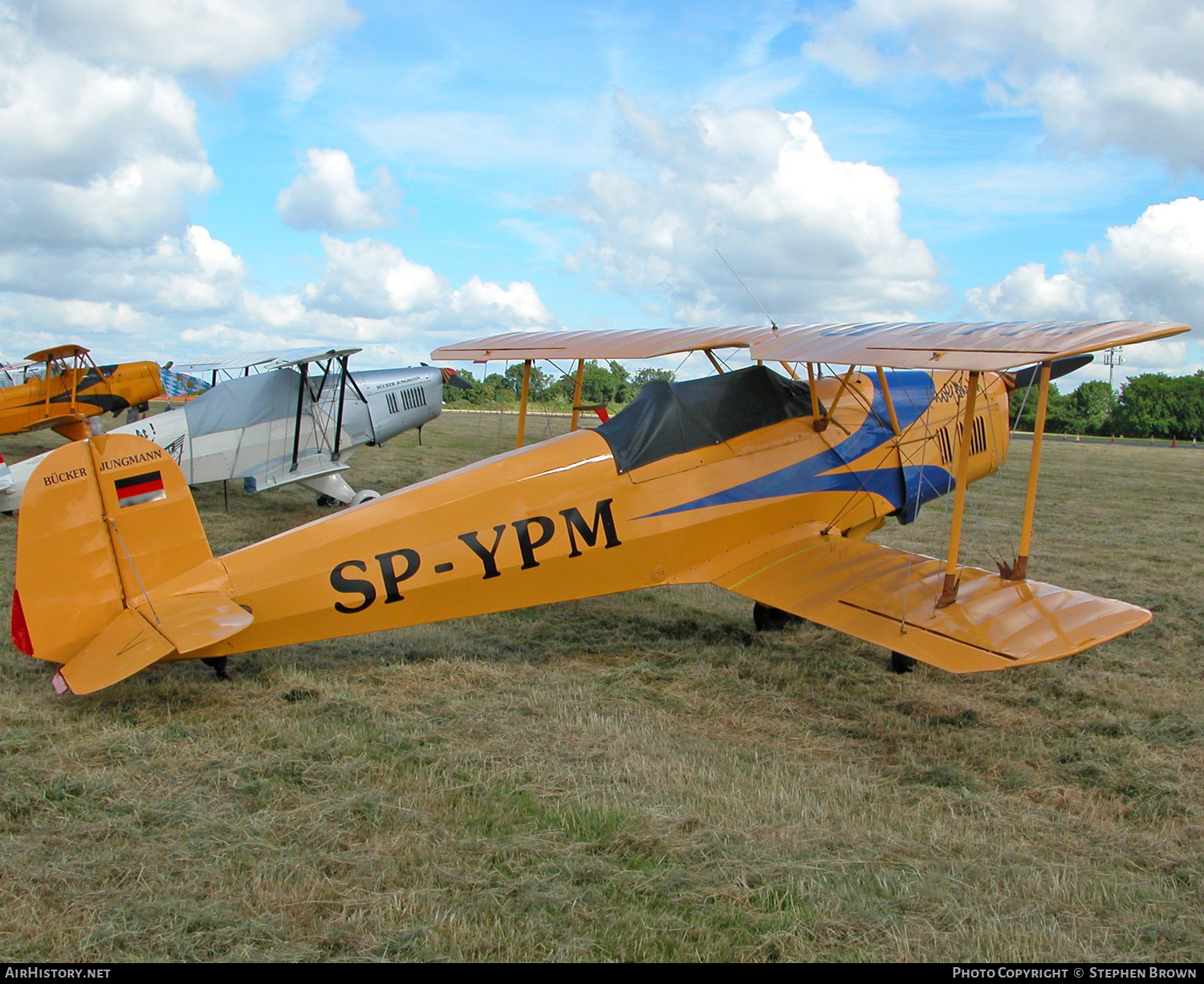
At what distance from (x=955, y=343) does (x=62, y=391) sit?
16.8m

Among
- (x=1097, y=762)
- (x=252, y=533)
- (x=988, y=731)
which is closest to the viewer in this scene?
(x=1097, y=762)

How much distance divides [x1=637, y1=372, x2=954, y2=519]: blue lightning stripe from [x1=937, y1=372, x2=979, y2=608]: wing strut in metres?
1.39

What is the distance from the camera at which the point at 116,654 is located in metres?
3.78

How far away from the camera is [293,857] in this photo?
2754 millimetres

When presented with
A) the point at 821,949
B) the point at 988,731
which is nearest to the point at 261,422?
the point at 988,731

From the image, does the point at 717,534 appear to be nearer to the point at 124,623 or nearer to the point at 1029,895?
the point at 1029,895

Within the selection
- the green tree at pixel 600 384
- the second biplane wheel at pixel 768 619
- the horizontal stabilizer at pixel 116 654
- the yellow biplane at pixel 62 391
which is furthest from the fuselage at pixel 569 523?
the green tree at pixel 600 384

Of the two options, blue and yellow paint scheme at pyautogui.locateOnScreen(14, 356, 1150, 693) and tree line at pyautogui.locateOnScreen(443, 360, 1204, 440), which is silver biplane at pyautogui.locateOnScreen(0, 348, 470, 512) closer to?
blue and yellow paint scheme at pyautogui.locateOnScreen(14, 356, 1150, 693)

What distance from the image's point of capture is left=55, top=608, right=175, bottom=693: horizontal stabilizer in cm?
364

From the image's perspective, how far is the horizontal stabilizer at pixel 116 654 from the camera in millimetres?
3639

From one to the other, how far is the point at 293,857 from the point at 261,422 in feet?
28.6

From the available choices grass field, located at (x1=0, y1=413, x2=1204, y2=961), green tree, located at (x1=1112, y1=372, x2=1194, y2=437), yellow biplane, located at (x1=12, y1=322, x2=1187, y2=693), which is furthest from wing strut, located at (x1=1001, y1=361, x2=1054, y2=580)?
green tree, located at (x1=1112, y1=372, x2=1194, y2=437)

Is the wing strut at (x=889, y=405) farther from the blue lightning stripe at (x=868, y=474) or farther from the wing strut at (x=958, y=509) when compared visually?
the wing strut at (x=958, y=509)

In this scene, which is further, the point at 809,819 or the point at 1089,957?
the point at 809,819
